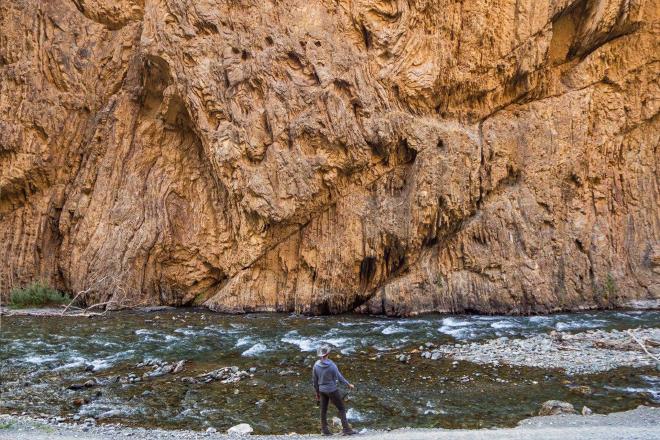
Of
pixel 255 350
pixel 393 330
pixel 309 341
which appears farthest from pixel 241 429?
pixel 393 330

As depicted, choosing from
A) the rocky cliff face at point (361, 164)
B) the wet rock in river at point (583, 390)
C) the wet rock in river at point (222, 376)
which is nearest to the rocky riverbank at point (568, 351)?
the wet rock in river at point (583, 390)

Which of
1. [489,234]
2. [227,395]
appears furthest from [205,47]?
[227,395]

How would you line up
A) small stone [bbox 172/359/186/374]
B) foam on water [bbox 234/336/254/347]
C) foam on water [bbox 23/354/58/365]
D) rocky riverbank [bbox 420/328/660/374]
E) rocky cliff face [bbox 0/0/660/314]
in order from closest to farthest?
1. rocky riverbank [bbox 420/328/660/374]
2. small stone [bbox 172/359/186/374]
3. foam on water [bbox 23/354/58/365]
4. foam on water [bbox 234/336/254/347]
5. rocky cliff face [bbox 0/0/660/314]

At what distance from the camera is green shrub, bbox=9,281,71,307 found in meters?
21.6

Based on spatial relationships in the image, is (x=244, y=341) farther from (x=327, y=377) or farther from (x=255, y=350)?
(x=327, y=377)

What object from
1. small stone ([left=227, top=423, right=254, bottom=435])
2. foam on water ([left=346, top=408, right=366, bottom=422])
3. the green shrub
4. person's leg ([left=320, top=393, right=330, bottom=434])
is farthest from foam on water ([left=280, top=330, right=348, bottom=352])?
the green shrub

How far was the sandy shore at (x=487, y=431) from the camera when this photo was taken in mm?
6910

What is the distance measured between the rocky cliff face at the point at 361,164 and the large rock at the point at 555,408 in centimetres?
940

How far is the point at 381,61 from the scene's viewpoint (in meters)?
21.0

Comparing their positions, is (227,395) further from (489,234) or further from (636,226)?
(636,226)

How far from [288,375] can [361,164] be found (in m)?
10.6

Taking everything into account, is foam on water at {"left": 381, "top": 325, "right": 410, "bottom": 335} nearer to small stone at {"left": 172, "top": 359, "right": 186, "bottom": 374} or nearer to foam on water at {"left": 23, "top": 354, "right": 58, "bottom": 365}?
small stone at {"left": 172, "top": 359, "right": 186, "bottom": 374}

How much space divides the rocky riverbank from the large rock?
7.57 feet

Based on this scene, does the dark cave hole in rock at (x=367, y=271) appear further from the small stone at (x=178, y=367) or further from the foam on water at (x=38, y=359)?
the foam on water at (x=38, y=359)
